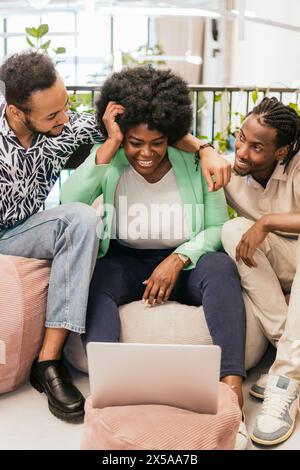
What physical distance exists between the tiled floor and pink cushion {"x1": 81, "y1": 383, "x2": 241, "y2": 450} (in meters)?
0.39

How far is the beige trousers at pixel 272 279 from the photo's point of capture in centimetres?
196

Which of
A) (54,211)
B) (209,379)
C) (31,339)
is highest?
(54,211)

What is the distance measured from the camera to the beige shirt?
2193 millimetres

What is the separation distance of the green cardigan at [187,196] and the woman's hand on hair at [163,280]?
9cm

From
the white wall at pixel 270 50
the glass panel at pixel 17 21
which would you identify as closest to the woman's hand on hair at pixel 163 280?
the white wall at pixel 270 50

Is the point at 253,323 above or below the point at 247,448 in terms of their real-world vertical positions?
above

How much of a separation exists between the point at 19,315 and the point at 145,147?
2.26 feet

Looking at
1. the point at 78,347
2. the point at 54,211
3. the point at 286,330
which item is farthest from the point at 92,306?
the point at 286,330

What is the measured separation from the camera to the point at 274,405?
1.85 metres

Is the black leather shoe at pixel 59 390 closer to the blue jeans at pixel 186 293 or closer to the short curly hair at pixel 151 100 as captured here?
the blue jeans at pixel 186 293

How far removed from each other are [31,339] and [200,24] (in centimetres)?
872

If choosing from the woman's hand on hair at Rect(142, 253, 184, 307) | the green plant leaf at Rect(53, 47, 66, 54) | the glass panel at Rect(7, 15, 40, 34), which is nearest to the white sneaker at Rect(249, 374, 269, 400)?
the woman's hand on hair at Rect(142, 253, 184, 307)
